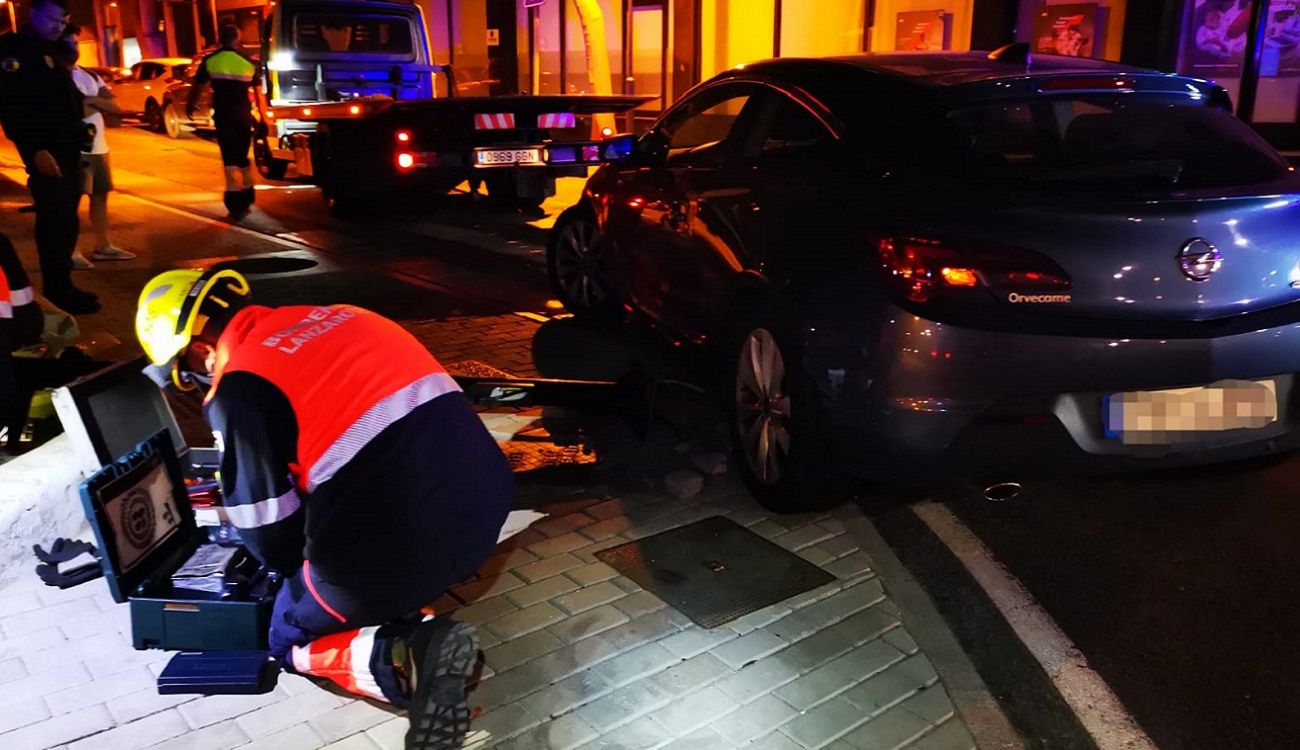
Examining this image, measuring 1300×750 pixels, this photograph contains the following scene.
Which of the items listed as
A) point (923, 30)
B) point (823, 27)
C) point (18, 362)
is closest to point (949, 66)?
point (18, 362)

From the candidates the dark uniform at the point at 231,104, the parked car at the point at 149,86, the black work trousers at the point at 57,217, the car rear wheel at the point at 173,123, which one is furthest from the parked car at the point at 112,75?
the black work trousers at the point at 57,217

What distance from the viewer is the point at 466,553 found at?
2852mm

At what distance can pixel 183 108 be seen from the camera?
21.0 metres

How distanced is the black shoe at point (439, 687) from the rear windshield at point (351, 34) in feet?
41.0

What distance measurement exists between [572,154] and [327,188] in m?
2.81

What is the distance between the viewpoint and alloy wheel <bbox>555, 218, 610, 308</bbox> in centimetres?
684

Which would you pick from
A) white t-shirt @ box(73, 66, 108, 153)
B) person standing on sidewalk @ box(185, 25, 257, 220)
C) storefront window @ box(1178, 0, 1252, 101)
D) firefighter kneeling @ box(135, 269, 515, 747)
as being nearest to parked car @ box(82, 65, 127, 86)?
person standing on sidewalk @ box(185, 25, 257, 220)

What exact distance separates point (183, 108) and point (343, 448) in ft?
68.4

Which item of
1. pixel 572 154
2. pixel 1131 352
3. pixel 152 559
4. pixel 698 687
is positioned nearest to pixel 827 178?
pixel 1131 352

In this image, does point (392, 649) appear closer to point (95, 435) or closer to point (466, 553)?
point (466, 553)

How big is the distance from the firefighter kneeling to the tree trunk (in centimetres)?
1347

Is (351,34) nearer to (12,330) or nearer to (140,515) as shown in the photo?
(12,330)

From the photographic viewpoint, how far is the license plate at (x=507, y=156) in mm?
10203

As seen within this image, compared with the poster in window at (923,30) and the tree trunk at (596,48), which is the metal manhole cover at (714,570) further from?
the tree trunk at (596,48)
